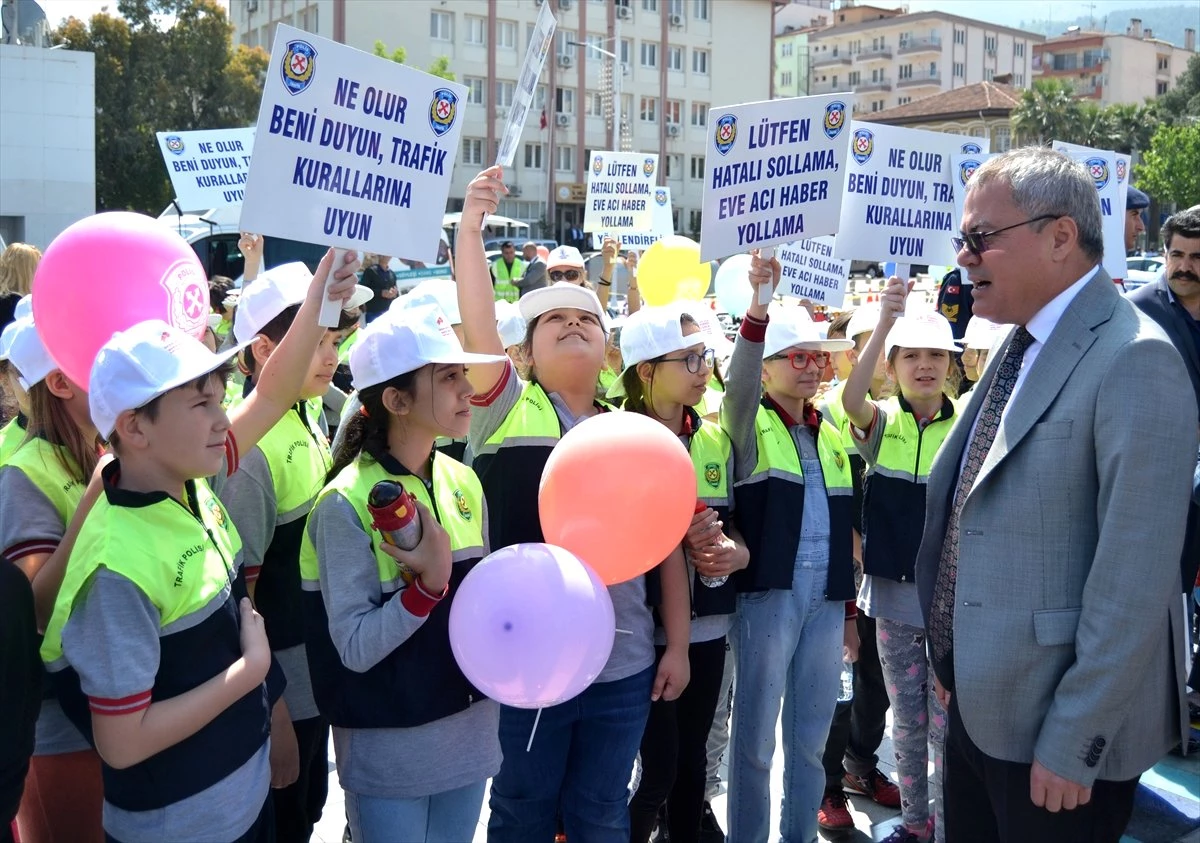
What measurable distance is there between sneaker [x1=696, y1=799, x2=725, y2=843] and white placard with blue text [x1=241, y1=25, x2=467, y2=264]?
247 centimetres

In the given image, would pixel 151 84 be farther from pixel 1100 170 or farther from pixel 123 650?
pixel 123 650

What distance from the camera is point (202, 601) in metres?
2.55

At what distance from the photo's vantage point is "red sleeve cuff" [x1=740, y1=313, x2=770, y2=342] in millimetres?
3795

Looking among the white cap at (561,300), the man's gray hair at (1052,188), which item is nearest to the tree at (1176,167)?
the white cap at (561,300)

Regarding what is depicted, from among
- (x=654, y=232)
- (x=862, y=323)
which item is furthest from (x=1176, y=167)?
(x=862, y=323)

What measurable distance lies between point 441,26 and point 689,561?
2245 inches

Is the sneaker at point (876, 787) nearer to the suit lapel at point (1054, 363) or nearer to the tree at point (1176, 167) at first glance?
the suit lapel at point (1054, 363)

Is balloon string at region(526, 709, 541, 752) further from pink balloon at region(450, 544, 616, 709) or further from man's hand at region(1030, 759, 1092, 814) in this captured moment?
man's hand at region(1030, 759, 1092, 814)

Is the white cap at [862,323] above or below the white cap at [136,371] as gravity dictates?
above

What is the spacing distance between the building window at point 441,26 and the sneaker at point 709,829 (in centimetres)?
5653

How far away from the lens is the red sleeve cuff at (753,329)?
379cm

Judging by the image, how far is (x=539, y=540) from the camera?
12.1ft

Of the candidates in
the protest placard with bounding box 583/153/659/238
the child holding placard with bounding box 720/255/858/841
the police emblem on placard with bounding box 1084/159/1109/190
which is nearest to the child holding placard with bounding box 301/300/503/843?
the child holding placard with bounding box 720/255/858/841

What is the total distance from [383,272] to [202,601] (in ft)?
47.2
